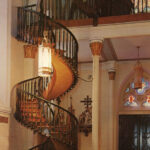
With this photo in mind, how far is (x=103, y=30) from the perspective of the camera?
1142 cm

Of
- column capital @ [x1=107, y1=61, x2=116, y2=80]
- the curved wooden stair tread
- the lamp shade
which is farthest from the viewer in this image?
column capital @ [x1=107, y1=61, x2=116, y2=80]

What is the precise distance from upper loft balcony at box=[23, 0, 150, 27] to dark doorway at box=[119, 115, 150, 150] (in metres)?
4.31

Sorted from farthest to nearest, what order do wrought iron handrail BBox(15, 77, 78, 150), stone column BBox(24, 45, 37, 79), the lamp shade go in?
stone column BBox(24, 45, 37, 79)
wrought iron handrail BBox(15, 77, 78, 150)
the lamp shade

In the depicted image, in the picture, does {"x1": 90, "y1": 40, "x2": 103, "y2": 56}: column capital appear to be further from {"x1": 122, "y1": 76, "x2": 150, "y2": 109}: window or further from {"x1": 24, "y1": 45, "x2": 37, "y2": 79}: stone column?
{"x1": 122, "y1": 76, "x2": 150, "y2": 109}: window

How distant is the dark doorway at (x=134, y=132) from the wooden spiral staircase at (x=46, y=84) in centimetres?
380

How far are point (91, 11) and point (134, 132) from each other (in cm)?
582

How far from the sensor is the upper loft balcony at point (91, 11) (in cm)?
1100

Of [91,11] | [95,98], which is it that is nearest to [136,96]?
[95,98]

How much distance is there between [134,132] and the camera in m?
14.6

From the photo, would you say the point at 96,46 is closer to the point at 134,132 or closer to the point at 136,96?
the point at 136,96

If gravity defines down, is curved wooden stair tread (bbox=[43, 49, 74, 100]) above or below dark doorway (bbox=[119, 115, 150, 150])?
above

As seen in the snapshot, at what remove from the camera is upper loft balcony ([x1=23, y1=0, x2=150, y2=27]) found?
433 inches

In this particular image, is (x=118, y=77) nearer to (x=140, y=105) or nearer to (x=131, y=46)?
(x=140, y=105)

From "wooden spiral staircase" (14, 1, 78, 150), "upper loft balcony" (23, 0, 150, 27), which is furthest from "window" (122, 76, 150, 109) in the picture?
"wooden spiral staircase" (14, 1, 78, 150)
